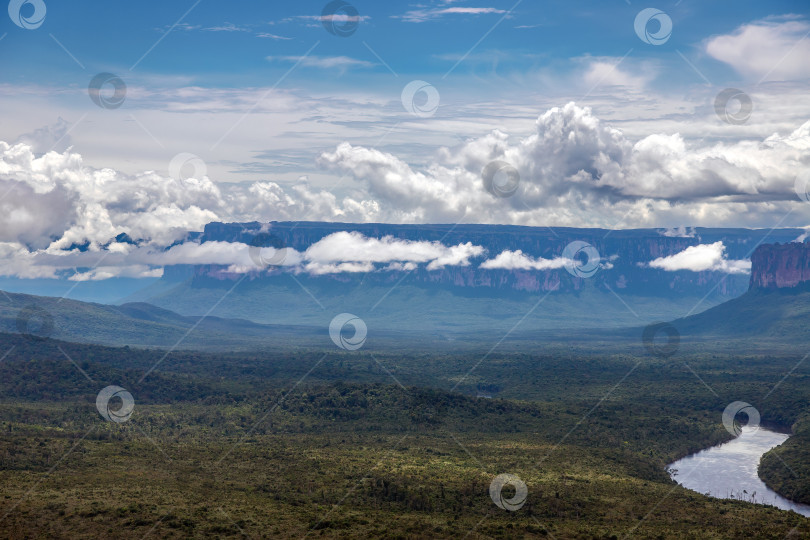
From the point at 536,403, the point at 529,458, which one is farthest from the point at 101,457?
the point at 536,403

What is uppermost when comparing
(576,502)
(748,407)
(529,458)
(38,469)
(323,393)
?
(748,407)

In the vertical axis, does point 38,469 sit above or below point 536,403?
below

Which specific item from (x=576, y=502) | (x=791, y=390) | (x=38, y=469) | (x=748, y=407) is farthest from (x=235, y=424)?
(x=791, y=390)

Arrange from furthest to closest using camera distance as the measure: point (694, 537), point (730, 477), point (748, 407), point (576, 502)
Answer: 1. point (748, 407)
2. point (730, 477)
3. point (576, 502)
4. point (694, 537)

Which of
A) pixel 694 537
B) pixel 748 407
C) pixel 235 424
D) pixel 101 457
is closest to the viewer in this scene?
pixel 694 537

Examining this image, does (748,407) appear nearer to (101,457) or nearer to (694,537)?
(694,537)

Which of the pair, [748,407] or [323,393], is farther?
[748,407]

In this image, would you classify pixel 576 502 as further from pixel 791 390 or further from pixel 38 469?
pixel 791 390
